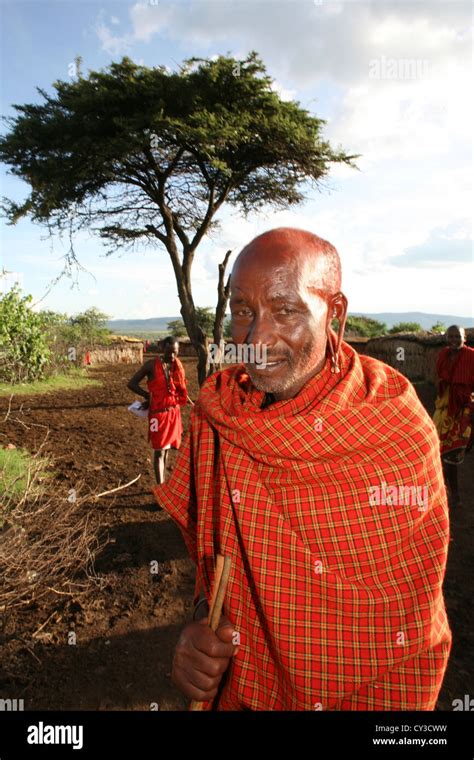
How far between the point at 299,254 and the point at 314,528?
0.80m

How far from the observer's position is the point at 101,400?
40.7 feet

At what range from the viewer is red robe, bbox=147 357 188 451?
577cm

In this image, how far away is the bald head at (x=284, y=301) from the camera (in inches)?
55.1

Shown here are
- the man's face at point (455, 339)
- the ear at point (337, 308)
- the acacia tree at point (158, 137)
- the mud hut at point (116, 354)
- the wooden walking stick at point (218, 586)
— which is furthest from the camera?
the mud hut at point (116, 354)

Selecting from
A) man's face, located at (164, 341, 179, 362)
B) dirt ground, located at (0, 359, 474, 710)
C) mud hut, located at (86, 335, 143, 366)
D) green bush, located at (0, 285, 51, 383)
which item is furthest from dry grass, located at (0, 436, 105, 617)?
mud hut, located at (86, 335, 143, 366)

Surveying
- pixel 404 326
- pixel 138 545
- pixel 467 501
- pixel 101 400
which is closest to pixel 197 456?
pixel 138 545

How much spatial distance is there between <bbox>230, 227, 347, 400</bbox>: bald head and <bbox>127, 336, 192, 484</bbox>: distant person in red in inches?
171

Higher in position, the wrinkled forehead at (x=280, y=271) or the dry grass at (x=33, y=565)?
the wrinkled forehead at (x=280, y=271)

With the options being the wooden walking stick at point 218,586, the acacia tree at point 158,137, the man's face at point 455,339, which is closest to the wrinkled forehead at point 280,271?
the wooden walking stick at point 218,586

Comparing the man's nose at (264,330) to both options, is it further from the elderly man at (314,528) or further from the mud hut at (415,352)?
the mud hut at (415,352)

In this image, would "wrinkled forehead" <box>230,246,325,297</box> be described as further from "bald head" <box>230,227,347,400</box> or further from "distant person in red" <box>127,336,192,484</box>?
"distant person in red" <box>127,336,192,484</box>

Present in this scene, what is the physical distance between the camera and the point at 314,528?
1.35m

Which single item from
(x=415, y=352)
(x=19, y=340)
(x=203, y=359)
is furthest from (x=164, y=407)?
(x=415, y=352)

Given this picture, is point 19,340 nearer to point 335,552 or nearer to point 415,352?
point 415,352
